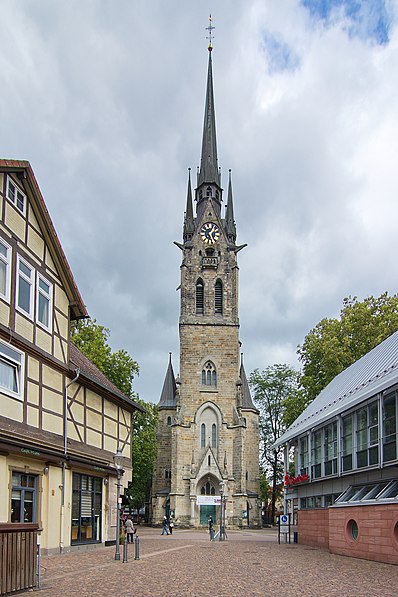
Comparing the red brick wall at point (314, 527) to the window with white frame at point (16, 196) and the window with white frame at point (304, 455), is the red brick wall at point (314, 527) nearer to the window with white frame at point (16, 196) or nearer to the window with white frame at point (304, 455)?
the window with white frame at point (304, 455)

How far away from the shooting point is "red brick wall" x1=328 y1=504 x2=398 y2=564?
17500 millimetres

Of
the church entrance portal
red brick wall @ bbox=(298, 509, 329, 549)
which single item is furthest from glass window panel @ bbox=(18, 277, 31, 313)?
the church entrance portal

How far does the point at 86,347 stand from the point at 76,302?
870 inches

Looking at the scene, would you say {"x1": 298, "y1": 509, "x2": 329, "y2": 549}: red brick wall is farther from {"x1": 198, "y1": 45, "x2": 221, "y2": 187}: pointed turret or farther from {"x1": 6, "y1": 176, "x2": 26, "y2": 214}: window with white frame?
{"x1": 198, "y1": 45, "x2": 221, "y2": 187}: pointed turret

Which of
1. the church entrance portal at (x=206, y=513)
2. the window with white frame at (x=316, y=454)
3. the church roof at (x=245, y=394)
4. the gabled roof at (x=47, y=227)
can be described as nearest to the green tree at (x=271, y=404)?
the church roof at (x=245, y=394)

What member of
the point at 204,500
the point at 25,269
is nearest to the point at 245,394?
the point at 204,500

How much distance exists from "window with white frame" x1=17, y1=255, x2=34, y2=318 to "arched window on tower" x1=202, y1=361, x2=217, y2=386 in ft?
142

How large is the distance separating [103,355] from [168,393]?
23867mm

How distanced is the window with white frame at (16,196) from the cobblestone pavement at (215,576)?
29.1ft

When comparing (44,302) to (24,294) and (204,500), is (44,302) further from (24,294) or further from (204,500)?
(204,500)

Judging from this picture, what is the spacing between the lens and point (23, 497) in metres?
17.6

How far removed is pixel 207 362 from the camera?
61344 millimetres

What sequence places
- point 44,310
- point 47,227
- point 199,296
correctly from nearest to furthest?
point 44,310 → point 47,227 → point 199,296

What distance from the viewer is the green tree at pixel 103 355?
43281 millimetres
